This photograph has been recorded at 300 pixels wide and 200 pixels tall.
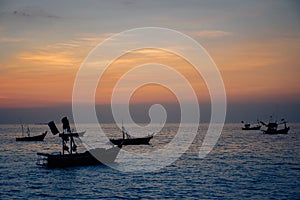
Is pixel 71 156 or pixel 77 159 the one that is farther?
pixel 77 159

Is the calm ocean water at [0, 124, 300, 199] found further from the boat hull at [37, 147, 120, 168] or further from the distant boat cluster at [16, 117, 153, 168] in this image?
the distant boat cluster at [16, 117, 153, 168]

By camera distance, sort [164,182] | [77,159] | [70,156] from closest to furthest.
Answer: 1. [164,182]
2. [70,156]
3. [77,159]

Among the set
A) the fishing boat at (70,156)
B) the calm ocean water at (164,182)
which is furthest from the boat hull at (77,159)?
the calm ocean water at (164,182)

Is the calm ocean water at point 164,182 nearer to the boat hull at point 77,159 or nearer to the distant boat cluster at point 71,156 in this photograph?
the boat hull at point 77,159

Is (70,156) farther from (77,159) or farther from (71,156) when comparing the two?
(77,159)

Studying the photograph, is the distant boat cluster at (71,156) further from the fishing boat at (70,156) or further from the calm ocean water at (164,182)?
the calm ocean water at (164,182)

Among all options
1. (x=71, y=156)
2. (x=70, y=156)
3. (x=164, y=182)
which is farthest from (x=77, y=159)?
(x=164, y=182)

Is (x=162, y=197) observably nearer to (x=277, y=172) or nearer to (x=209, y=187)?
(x=209, y=187)

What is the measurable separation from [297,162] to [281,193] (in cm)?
2664

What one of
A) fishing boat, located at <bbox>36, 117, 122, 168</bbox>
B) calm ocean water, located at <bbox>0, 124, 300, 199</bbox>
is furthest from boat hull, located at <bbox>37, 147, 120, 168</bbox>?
calm ocean water, located at <bbox>0, 124, 300, 199</bbox>

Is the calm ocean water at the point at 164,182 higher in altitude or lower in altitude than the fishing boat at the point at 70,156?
lower

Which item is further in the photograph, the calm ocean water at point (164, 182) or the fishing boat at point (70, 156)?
the fishing boat at point (70, 156)

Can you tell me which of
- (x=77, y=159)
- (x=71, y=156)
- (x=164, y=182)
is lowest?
(x=164, y=182)

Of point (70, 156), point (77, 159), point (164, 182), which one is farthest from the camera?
point (77, 159)
